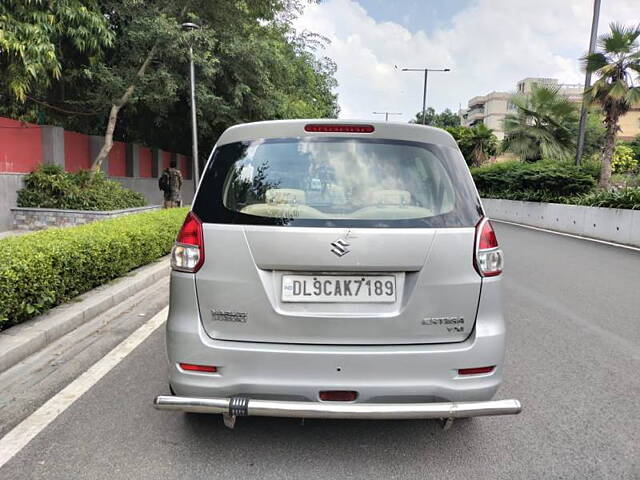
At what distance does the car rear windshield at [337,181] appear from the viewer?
2.60 meters

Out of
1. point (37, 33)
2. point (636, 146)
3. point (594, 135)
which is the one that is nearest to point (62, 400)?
point (37, 33)

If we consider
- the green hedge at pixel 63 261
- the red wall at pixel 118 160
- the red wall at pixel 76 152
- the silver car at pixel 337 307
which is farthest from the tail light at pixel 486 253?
the red wall at pixel 118 160

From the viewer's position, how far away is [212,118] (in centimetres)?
1798

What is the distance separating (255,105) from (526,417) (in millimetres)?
15649

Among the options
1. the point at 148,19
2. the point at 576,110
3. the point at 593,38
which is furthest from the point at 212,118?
the point at 576,110

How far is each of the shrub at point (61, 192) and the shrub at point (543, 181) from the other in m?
13.7

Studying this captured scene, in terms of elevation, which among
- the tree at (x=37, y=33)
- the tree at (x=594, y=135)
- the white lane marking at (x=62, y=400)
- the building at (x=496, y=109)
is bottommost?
the white lane marking at (x=62, y=400)

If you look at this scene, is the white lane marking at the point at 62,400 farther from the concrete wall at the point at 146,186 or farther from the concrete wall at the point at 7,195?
the concrete wall at the point at 146,186

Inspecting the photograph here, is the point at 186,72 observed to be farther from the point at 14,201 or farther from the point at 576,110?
the point at 576,110

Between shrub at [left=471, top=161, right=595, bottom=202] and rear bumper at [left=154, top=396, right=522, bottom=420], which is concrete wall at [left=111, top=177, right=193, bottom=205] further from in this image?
rear bumper at [left=154, top=396, right=522, bottom=420]

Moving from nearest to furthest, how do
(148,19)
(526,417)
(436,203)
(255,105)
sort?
(436,203)
(526,417)
(148,19)
(255,105)

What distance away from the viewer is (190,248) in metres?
2.59

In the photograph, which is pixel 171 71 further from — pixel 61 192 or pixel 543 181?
pixel 543 181

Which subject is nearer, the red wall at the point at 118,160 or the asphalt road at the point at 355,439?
the asphalt road at the point at 355,439
